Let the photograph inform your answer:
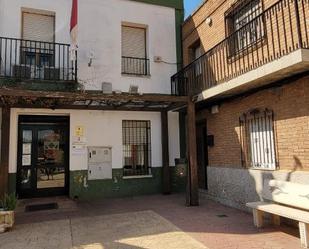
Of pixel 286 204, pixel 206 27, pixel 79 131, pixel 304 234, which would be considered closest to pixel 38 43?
pixel 79 131

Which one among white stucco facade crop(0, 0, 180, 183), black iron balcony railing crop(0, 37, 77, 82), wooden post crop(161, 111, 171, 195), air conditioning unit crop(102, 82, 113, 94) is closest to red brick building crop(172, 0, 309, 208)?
white stucco facade crop(0, 0, 180, 183)

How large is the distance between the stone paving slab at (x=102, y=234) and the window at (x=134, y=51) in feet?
18.2

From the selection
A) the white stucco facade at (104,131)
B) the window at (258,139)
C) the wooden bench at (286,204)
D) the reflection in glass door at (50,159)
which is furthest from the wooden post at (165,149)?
the wooden bench at (286,204)

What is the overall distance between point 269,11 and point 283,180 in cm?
384

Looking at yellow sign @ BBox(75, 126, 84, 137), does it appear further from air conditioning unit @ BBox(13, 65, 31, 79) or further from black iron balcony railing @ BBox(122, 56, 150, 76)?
black iron balcony railing @ BBox(122, 56, 150, 76)

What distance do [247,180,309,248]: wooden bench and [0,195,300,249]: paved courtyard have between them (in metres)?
0.27

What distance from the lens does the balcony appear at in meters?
9.43

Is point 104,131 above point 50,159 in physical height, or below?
above

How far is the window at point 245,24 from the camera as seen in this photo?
7.56m

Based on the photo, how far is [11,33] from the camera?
9617 mm

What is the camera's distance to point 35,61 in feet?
32.1

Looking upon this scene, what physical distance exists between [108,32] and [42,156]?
4.84 m

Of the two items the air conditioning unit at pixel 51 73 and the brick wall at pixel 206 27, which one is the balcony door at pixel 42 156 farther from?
the brick wall at pixel 206 27

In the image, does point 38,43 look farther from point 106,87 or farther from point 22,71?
point 106,87
